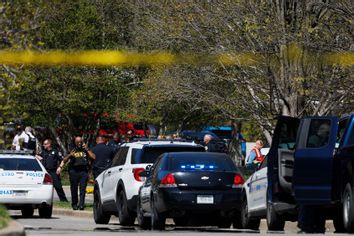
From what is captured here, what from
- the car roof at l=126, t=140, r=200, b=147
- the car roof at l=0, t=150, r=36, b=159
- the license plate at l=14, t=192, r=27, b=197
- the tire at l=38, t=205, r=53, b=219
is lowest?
the tire at l=38, t=205, r=53, b=219

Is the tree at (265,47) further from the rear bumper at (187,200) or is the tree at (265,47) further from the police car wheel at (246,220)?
the rear bumper at (187,200)

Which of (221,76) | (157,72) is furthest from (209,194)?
(157,72)

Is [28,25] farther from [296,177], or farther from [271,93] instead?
[271,93]

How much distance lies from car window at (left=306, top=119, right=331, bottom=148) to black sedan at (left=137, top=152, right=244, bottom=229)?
3.15m

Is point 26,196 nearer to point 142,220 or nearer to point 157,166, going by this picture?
point 142,220

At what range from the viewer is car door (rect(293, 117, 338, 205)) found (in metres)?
19.9

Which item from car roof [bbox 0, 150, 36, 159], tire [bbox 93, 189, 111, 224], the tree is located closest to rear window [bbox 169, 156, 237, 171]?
tire [bbox 93, 189, 111, 224]

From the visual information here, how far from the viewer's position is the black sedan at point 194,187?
74.7ft

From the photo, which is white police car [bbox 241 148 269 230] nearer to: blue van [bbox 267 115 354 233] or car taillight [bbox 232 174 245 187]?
car taillight [bbox 232 174 245 187]

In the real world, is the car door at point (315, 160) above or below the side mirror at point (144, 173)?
above

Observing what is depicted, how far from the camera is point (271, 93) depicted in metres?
35.8

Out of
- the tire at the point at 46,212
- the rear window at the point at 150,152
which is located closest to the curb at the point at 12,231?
the rear window at the point at 150,152

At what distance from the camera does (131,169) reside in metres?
25.1

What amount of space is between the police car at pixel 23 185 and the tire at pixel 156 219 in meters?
5.71
